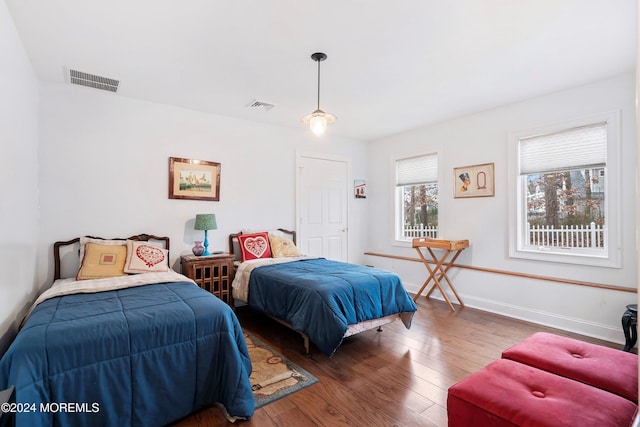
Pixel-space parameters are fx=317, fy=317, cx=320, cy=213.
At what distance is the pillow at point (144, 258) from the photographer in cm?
317

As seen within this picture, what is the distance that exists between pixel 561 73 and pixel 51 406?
182 inches

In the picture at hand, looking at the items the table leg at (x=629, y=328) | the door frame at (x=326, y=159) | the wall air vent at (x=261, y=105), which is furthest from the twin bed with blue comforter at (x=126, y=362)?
the table leg at (x=629, y=328)

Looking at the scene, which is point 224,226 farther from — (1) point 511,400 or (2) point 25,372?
(1) point 511,400

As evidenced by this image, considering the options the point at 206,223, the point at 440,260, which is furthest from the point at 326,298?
the point at 440,260

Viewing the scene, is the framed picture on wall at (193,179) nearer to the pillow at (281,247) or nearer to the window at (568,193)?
the pillow at (281,247)

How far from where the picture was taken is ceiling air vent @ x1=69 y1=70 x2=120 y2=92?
310cm

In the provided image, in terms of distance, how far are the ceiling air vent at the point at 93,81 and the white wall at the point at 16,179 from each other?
12.5 inches

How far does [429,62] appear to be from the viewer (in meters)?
2.89

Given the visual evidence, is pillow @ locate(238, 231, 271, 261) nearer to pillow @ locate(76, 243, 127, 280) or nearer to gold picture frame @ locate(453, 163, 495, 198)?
pillow @ locate(76, 243, 127, 280)

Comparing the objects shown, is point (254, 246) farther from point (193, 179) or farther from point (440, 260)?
point (440, 260)

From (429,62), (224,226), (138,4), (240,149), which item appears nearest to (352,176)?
(240,149)

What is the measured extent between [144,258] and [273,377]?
1867mm

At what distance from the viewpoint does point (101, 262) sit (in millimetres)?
3092

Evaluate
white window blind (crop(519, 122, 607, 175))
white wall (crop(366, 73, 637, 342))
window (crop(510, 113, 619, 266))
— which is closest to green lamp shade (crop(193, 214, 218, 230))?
white wall (crop(366, 73, 637, 342))
